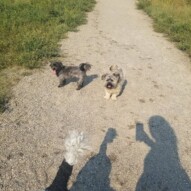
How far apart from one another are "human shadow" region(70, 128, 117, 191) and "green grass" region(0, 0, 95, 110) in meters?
2.68

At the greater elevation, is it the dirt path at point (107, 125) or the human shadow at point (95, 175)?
the human shadow at point (95, 175)

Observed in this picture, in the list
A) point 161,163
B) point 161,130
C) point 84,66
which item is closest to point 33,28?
point 84,66

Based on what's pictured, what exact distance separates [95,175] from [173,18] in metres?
12.3

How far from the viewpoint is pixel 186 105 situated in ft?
29.4

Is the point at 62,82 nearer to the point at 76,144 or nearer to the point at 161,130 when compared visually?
the point at 161,130

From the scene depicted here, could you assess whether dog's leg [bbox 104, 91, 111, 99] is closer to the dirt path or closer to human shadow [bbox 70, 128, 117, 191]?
the dirt path

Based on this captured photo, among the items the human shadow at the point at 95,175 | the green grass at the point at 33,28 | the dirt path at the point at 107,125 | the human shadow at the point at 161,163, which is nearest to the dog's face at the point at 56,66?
the dirt path at the point at 107,125

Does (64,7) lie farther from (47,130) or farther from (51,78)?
(47,130)

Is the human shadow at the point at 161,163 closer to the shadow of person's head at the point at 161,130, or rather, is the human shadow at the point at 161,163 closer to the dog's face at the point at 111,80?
the shadow of person's head at the point at 161,130

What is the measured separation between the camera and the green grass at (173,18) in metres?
14.4

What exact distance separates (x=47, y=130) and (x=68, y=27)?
7880 mm

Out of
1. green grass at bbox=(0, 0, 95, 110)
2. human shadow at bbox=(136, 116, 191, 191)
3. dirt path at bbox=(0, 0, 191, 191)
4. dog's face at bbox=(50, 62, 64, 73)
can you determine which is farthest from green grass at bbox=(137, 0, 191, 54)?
human shadow at bbox=(136, 116, 191, 191)

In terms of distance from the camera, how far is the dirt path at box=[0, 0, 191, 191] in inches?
239

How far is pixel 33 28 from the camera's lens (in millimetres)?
13094
